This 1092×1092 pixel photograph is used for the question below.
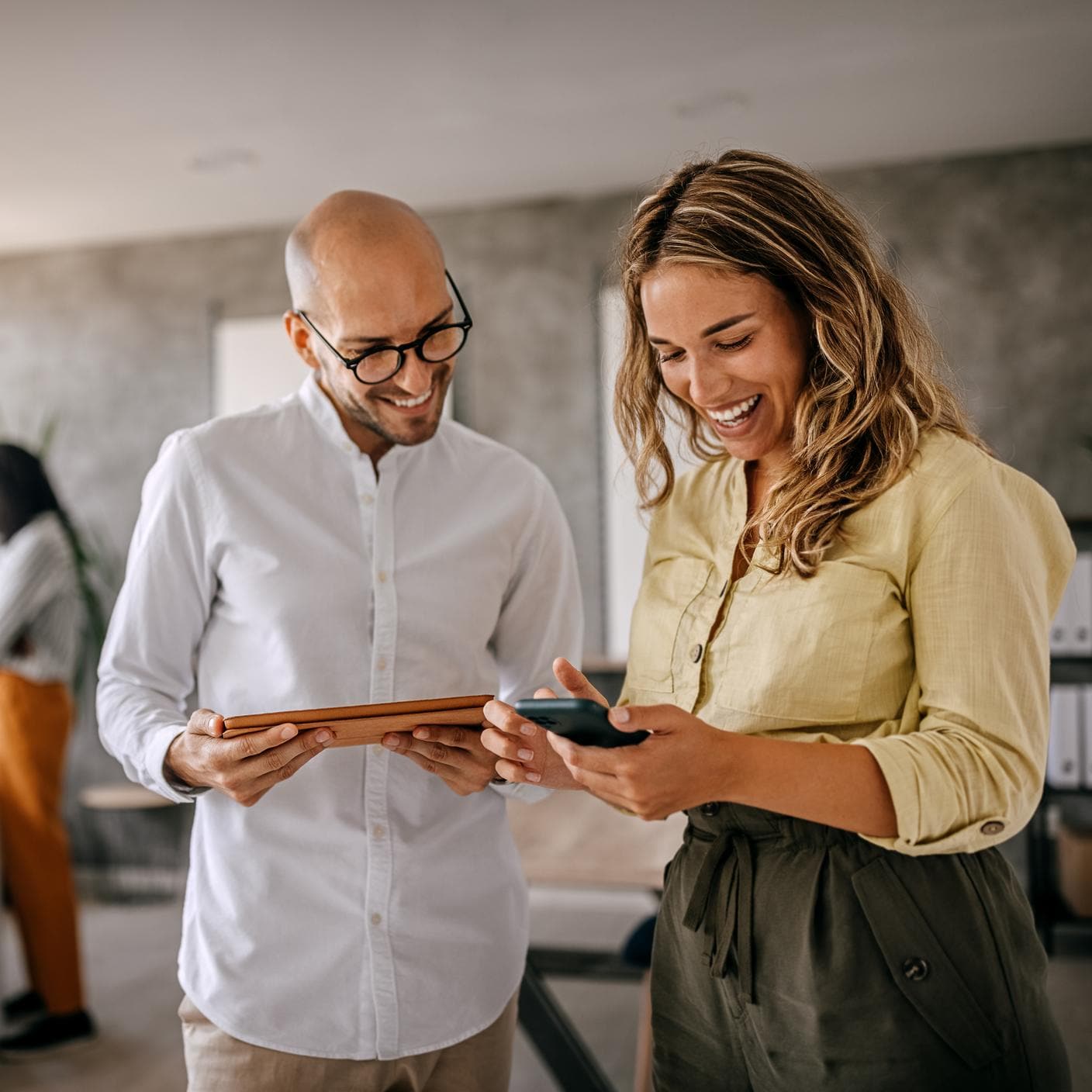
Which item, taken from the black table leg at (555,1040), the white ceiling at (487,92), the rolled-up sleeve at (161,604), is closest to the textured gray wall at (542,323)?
the white ceiling at (487,92)

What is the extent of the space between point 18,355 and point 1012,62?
182 inches

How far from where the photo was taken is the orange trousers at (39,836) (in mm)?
3525

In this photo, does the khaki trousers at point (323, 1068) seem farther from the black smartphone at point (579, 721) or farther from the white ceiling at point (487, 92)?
the white ceiling at point (487, 92)

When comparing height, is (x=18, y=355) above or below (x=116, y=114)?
below

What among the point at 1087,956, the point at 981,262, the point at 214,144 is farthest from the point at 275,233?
the point at 1087,956

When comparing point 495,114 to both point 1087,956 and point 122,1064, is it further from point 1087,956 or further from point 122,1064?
point 1087,956

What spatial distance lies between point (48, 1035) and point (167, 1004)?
0.42m

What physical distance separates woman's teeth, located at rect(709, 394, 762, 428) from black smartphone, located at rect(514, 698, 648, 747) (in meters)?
0.44

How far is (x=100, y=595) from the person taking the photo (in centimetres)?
549

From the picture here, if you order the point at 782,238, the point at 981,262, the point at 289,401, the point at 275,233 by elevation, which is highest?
the point at 275,233

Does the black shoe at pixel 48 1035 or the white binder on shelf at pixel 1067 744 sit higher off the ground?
the white binder on shelf at pixel 1067 744

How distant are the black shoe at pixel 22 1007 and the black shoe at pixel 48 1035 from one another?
0.14m

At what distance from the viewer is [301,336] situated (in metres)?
1.67

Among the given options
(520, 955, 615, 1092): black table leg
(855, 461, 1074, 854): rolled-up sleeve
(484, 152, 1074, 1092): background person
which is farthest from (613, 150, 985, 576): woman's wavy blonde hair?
(520, 955, 615, 1092): black table leg
